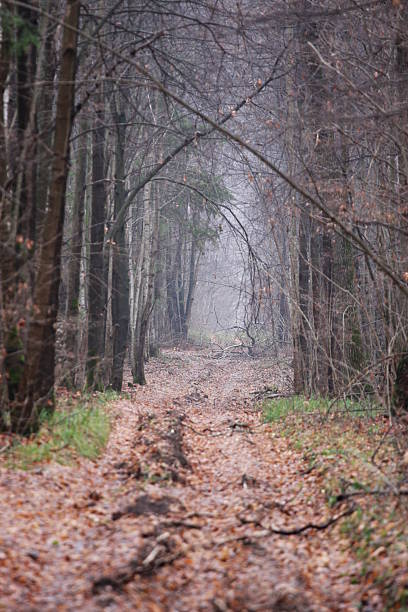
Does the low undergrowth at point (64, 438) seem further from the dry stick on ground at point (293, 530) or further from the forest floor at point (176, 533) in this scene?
the dry stick on ground at point (293, 530)

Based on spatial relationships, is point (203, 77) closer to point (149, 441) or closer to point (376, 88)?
point (376, 88)

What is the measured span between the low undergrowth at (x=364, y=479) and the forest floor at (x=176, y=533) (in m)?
0.08

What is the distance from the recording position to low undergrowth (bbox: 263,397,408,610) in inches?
185

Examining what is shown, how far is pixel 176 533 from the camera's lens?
5594 millimetres

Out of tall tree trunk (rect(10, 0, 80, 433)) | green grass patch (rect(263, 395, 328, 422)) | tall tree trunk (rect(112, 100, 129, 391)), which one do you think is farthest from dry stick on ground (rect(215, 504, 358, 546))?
tall tree trunk (rect(112, 100, 129, 391))

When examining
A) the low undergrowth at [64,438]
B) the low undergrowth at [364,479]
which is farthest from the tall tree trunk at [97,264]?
the low undergrowth at [364,479]

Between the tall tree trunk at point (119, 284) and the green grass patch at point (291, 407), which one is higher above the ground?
the tall tree trunk at point (119, 284)

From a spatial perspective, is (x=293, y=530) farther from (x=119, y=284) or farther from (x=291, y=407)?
(x=119, y=284)

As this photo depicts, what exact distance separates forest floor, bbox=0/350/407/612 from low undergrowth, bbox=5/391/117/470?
0.53 ft

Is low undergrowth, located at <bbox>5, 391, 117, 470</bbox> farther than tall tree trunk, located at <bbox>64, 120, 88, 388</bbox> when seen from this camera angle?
No

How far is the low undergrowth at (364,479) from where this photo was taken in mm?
4707

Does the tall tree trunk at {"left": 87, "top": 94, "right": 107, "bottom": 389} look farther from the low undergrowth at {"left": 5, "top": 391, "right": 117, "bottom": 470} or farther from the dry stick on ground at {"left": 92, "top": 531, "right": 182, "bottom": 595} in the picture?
the dry stick on ground at {"left": 92, "top": 531, "right": 182, "bottom": 595}

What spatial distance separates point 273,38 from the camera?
13641 millimetres

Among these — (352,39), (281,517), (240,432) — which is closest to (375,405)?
(240,432)
